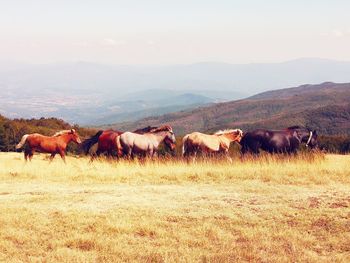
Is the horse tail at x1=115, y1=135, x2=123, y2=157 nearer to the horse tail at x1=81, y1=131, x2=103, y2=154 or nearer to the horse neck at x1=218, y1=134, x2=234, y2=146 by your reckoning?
the horse tail at x1=81, y1=131, x2=103, y2=154

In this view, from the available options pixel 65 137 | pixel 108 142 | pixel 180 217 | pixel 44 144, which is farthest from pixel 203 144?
pixel 180 217

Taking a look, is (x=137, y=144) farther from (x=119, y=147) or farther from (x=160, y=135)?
(x=160, y=135)

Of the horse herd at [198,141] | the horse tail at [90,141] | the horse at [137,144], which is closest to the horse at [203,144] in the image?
the horse herd at [198,141]

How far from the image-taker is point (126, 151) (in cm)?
2017

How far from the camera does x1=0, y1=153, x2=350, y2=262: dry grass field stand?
7.36 m

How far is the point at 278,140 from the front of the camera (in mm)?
21094

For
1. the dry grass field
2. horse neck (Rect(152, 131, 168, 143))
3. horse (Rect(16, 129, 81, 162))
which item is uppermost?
horse neck (Rect(152, 131, 168, 143))

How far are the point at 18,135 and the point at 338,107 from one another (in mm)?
166312

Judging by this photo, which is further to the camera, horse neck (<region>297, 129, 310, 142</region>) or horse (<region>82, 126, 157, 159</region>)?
horse neck (<region>297, 129, 310, 142</region>)

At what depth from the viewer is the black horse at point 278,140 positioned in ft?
69.3

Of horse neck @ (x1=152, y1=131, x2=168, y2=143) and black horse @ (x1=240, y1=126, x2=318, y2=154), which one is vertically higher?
horse neck @ (x1=152, y1=131, x2=168, y2=143)

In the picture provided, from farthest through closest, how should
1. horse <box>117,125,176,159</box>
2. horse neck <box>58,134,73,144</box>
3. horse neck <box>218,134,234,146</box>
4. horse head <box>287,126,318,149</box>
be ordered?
horse neck <box>58,134,73,144</box> → horse head <box>287,126,318,149</box> → horse neck <box>218,134,234,146</box> → horse <box>117,125,176,159</box>

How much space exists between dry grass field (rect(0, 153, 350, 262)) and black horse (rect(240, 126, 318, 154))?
6278mm

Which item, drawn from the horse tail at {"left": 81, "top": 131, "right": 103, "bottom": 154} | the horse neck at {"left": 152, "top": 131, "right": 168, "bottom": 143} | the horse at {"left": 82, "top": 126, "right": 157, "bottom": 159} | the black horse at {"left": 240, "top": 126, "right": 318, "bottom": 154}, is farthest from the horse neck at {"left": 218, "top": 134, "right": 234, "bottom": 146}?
the horse tail at {"left": 81, "top": 131, "right": 103, "bottom": 154}
